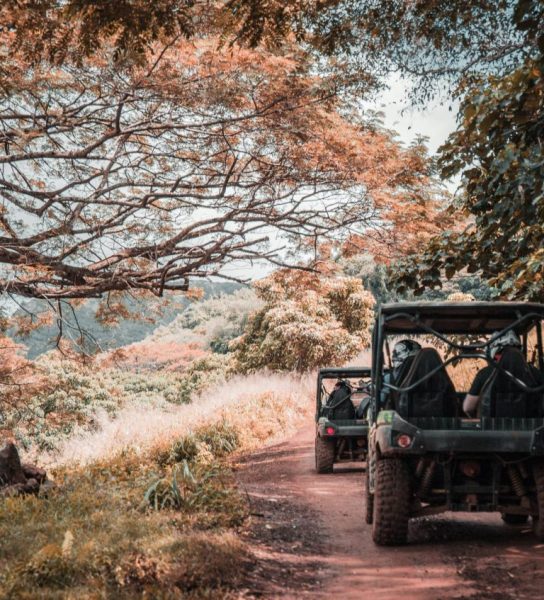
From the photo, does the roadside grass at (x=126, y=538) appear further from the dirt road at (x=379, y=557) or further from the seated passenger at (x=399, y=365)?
the seated passenger at (x=399, y=365)

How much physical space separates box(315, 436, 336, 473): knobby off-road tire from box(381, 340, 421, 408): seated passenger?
481cm

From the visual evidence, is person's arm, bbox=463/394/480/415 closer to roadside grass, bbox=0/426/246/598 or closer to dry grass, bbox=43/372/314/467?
roadside grass, bbox=0/426/246/598

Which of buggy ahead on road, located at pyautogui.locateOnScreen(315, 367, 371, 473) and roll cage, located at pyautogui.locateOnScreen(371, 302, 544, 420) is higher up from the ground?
roll cage, located at pyautogui.locateOnScreen(371, 302, 544, 420)

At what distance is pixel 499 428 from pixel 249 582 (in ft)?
8.39

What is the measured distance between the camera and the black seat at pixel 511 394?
6754 mm

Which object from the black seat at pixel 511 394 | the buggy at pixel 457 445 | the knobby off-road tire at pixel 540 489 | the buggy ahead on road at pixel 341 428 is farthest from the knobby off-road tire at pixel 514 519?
the buggy ahead on road at pixel 341 428

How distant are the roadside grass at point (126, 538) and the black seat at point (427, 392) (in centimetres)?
189

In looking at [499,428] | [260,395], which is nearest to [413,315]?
[499,428]

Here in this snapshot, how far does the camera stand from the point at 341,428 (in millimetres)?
12445

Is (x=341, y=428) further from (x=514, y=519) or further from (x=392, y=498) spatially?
(x=392, y=498)

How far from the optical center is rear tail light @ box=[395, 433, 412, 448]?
6.52m

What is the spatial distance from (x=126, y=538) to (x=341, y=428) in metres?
7.11

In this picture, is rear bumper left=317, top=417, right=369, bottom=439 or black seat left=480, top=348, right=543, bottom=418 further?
rear bumper left=317, top=417, right=369, bottom=439

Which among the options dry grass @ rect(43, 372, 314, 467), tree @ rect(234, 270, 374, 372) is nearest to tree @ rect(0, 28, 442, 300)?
dry grass @ rect(43, 372, 314, 467)
